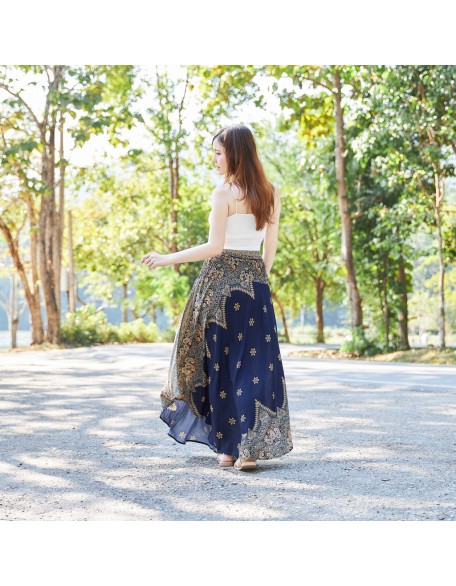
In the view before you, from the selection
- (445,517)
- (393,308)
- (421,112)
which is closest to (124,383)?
(445,517)

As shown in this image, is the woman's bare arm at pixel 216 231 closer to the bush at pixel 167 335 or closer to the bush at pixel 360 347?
the bush at pixel 360 347

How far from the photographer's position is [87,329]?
20.2 meters

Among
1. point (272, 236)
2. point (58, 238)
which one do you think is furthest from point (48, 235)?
point (272, 236)

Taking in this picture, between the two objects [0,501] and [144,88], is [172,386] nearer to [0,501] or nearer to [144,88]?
[0,501]

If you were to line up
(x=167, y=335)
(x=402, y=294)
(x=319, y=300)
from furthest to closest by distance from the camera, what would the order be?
(x=319, y=300) < (x=167, y=335) < (x=402, y=294)

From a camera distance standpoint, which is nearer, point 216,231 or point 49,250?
point 216,231

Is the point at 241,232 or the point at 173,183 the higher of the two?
the point at 173,183

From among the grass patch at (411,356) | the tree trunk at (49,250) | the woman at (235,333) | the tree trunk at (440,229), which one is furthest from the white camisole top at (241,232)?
the tree trunk at (49,250)

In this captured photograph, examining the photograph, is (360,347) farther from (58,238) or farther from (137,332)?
(58,238)

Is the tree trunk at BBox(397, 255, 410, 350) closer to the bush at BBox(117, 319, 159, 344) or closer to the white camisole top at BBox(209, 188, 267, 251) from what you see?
the bush at BBox(117, 319, 159, 344)

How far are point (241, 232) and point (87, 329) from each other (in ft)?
52.0
